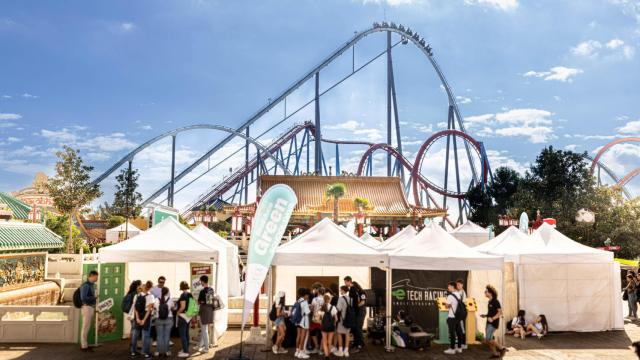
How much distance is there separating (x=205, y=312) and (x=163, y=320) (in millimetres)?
828

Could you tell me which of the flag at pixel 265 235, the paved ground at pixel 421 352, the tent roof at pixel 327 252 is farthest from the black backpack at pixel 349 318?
the flag at pixel 265 235

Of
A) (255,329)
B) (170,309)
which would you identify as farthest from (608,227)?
(170,309)

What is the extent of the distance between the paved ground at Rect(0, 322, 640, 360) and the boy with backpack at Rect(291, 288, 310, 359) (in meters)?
0.25

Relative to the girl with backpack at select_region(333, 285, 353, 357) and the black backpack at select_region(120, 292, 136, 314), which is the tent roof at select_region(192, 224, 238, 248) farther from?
the girl with backpack at select_region(333, 285, 353, 357)

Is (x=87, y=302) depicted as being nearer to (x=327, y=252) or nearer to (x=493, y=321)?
(x=327, y=252)

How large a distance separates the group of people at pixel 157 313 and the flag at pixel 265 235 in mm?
1006

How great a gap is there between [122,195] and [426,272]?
84.0ft

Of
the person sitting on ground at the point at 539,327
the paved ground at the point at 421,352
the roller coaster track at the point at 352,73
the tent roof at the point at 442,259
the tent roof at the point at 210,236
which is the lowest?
the paved ground at the point at 421,352

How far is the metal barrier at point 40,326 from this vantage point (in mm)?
11242

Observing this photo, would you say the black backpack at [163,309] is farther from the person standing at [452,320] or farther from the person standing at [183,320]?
the person standing at [452,320]

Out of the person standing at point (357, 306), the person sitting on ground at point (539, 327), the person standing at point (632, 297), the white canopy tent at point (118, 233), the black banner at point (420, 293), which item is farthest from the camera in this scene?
the white canopy tent at point (118, 233)

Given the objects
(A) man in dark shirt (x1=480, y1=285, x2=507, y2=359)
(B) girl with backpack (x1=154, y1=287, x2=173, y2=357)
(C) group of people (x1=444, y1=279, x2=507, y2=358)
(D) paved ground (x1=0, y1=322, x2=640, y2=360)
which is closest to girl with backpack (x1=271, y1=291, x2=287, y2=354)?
(D) paved ground (x1=0, y1=322, x2=640, y2=360)

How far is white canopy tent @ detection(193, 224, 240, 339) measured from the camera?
39.3 ft

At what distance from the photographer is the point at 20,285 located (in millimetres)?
15172
